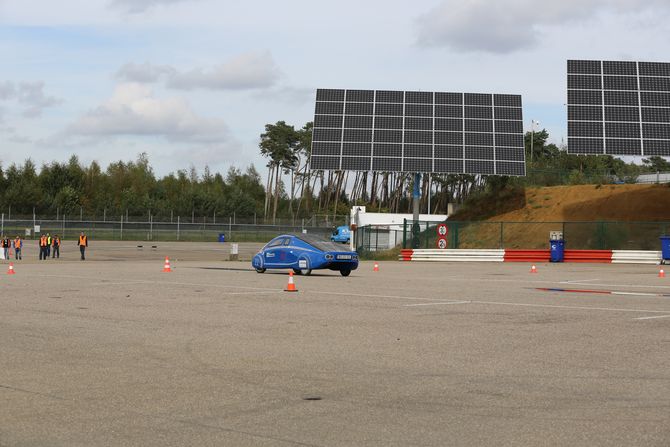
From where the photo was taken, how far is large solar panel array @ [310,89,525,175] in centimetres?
5756

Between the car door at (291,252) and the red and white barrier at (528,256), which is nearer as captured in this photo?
the car door at (291,252)

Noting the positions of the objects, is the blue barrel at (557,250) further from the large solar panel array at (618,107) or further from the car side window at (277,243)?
the car side window at (277,243)

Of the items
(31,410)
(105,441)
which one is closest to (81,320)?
(31,410)

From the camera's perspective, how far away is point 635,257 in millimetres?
45531

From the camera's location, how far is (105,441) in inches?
250

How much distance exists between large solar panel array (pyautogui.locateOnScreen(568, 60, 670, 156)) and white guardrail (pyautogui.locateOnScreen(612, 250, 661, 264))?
6639 millimetres

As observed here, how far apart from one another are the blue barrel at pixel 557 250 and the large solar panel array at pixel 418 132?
1095 cm

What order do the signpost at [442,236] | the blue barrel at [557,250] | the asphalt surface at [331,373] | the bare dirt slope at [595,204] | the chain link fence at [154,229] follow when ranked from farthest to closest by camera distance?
the chain link fence at [154,229], the bare dirt slope at [595,204], the signpost at [442,236], the blue barrel at [557,250], the asphalt surface at [331,373]

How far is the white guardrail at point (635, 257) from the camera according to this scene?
4528 centimetres

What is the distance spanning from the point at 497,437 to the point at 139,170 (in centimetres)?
14152

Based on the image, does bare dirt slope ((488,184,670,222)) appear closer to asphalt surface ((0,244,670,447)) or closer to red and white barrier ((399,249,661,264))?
red and white barrier ((399,249,661,264))

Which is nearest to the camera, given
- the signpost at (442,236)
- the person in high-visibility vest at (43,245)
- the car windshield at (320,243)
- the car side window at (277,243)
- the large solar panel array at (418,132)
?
the car windshield at (320,243)

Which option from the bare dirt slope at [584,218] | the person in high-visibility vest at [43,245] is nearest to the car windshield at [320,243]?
the bare dirt slope at [584,218]

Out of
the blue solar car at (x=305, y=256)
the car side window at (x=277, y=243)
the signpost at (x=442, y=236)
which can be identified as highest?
the signpost at (x=442, y=236)
